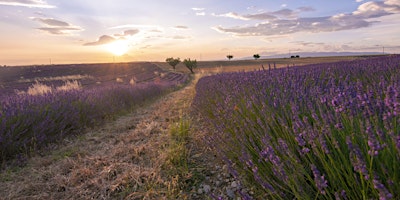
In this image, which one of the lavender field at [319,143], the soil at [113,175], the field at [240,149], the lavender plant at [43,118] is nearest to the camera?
the lavender field at [319,143]

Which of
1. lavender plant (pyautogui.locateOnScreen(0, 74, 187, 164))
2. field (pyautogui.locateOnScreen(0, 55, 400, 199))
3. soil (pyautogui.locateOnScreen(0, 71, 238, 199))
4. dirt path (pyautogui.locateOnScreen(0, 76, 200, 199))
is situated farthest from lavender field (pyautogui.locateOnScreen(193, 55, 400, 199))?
lavender plant (pyautogui.locateOnScreen(0, 74, 187, 164))

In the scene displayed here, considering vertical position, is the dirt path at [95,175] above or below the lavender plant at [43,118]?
below

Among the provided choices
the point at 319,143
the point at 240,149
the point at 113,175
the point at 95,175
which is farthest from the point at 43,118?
the point at 319,143

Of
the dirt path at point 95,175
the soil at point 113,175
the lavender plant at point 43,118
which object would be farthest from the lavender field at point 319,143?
the lavender plant at point 43,118

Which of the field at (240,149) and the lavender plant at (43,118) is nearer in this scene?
the field at (240,149)

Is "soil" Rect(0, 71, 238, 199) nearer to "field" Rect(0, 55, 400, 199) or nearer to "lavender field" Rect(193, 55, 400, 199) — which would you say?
A: "field" Rect(0, 55, 400, 199)

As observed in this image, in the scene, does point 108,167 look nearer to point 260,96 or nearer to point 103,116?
point 260,96

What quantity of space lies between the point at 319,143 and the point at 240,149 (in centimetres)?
85

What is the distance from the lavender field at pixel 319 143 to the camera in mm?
1137

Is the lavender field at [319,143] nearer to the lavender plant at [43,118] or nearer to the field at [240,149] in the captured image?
the field at [240,149]

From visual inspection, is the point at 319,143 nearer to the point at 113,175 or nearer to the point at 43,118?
the point at 113,175

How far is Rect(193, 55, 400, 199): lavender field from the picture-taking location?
1.14 metres

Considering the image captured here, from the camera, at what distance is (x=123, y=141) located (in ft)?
13.5

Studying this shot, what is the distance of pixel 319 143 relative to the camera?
1.46m
